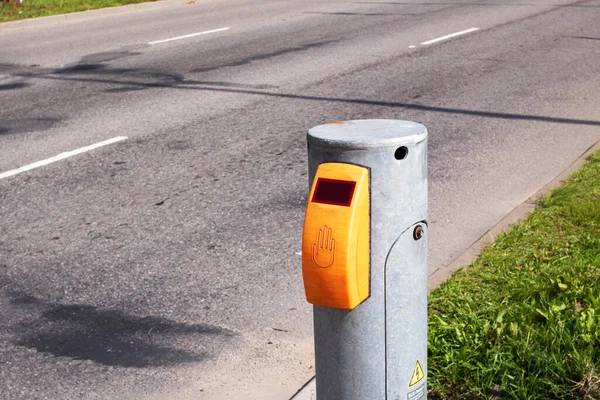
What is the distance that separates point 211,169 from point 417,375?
160 inches

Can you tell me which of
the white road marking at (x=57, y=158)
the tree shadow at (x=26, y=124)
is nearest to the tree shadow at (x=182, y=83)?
the tree shadow at (x=26, y=124)

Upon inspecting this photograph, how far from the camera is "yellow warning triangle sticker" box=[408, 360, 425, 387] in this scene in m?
2.47

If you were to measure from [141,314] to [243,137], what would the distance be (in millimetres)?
3349

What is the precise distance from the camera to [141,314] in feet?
13.5

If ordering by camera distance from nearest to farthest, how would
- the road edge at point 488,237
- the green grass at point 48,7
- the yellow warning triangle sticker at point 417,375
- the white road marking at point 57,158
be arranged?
the yellow warning triangle sticker at point 417,375, the road edge at point 488,237, the white road marking at point 57,158, the green grass at point 48,7

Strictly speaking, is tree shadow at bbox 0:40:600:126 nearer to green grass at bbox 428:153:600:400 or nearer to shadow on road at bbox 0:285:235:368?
green grass at bbox 428:153:600:400

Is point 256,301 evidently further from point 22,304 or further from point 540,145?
point 540,145

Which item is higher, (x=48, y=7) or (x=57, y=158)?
(x=48, y=7)

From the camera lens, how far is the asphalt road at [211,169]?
3.80 metres

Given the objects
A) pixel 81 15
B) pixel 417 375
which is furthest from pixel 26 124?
pixel 81 15

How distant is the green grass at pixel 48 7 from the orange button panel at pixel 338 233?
14.0 meters

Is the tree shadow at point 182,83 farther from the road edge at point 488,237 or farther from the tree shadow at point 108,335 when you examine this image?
the tree shadow at point 108,335

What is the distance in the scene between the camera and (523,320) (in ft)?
11.3

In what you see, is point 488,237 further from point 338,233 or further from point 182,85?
point 182,85
